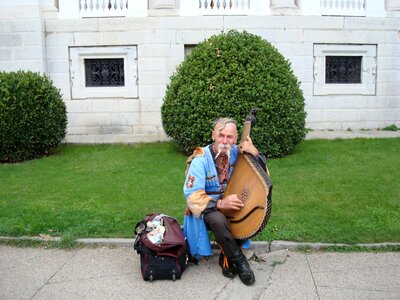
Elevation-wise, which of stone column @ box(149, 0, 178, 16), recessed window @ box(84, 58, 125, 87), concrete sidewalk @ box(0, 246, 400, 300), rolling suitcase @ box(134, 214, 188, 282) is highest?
stone column @ box(149, 0, 178, 16)

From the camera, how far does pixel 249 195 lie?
432 cm

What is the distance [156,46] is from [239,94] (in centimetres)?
377

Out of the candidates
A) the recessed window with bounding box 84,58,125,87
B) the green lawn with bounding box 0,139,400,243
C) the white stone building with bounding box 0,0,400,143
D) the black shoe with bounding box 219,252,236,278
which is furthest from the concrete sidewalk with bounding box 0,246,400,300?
the recessed window with bounding box 84,58,125,87

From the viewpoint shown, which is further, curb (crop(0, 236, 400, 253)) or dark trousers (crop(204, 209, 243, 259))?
curb (crop(0, 236, 400, 253))

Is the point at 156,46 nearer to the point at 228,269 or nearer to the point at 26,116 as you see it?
the point at 26,116

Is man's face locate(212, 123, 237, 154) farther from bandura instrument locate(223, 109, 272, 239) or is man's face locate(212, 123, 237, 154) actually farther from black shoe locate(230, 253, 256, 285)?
black shoe locate(230, 253, 256, 285)

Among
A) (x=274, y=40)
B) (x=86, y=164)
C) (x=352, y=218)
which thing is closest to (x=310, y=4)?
(x=274, y=40)

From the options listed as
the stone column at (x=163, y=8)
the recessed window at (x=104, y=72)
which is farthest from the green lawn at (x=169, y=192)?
the stone column at (x=163, y=8)

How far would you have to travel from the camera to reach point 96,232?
5.45 metres

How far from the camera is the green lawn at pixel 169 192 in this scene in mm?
5469

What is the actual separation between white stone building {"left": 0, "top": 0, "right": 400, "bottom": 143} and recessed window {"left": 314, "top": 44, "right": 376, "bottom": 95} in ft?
0.08

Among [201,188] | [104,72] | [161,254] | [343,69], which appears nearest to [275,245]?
[201,188]

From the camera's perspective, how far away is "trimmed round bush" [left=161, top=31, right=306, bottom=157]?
8195 millimetres

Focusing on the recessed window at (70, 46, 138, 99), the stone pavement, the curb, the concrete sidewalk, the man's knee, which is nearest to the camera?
the concrete sidewalk
